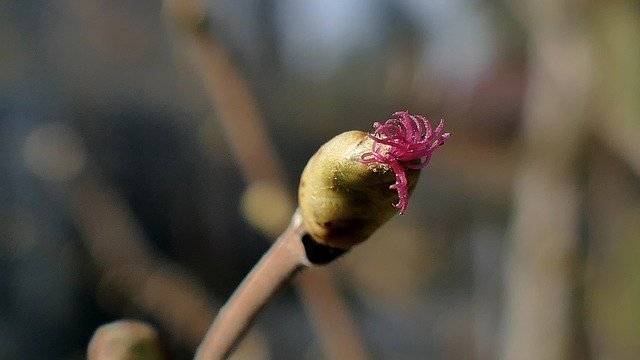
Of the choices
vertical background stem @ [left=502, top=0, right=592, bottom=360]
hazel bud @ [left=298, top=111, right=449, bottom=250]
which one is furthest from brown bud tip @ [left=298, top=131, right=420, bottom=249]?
vertical background stem @ [left=502, top=0, right=592, bottom=360]

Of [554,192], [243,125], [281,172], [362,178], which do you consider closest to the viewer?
[362,178]

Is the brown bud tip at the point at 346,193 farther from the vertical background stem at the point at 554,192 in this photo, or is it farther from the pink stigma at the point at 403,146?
the vertical background stem at the point at 554,192

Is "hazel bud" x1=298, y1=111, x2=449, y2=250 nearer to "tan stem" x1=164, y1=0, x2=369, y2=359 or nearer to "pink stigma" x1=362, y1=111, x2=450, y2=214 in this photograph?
"pink stigma" x1=362, y1=111, x2=450, y2=214

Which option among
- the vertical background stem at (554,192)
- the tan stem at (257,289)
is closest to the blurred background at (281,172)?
the vertical background stem at (554,192)

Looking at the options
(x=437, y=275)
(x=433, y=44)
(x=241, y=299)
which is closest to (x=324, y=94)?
(x=433, y=44)

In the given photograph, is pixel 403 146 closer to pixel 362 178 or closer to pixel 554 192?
pixel 362 178

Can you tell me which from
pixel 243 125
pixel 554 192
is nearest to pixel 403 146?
pixel 243 125

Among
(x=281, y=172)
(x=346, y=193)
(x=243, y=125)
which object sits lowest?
(x=281, y=172)
